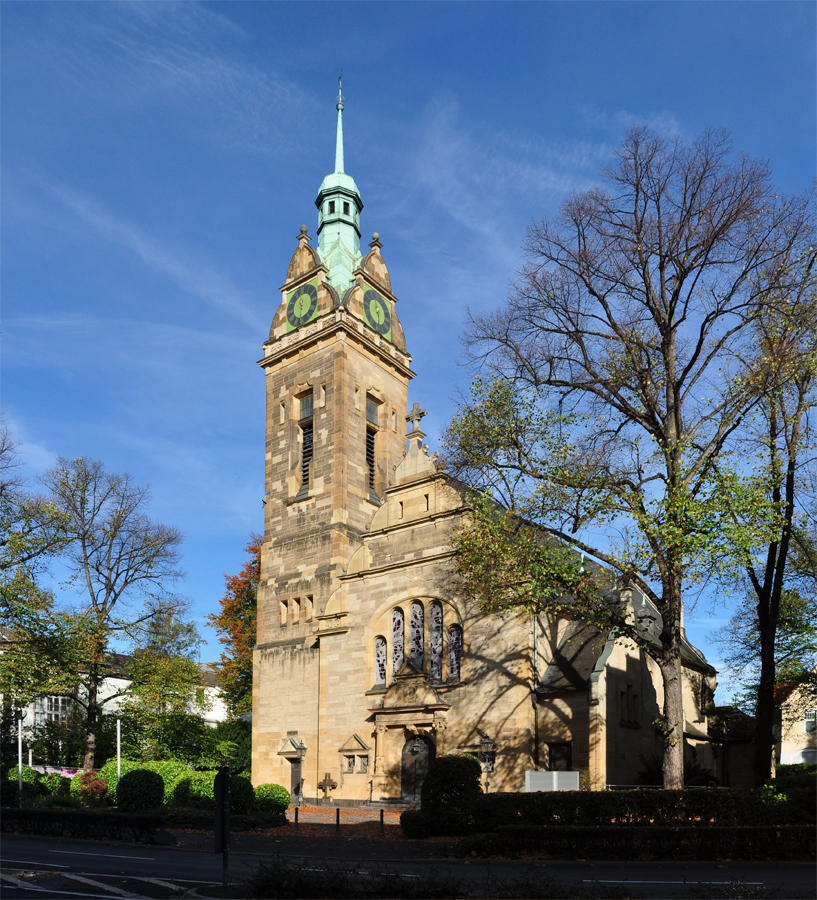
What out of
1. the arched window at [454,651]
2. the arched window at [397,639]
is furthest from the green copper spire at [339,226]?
the arched window at [454,651]

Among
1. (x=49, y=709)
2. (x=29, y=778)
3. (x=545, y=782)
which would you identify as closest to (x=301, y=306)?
Result: (x=29, y=778)

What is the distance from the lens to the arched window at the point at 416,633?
3070cm

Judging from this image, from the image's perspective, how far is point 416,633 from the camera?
31031 mm

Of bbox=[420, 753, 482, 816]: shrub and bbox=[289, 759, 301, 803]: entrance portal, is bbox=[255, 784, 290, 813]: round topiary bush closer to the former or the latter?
bbox=[289, 759, 301, 803]: entrance portal

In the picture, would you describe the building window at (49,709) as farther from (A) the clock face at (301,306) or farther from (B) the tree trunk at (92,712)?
(A) the clock face at (301,306)

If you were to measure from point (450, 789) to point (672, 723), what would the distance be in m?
5.53

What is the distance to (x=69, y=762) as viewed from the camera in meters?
46.3

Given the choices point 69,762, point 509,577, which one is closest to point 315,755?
point 509,577

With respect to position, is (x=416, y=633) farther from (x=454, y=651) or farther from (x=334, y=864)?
(x=334, y=864)

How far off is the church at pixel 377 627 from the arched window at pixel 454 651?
2.9 inches

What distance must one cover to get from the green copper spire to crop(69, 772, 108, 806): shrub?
24.3m

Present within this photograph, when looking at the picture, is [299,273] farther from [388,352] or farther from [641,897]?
[641,897]

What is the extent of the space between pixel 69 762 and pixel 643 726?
33454 mm

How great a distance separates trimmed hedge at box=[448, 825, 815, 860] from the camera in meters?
14.5
